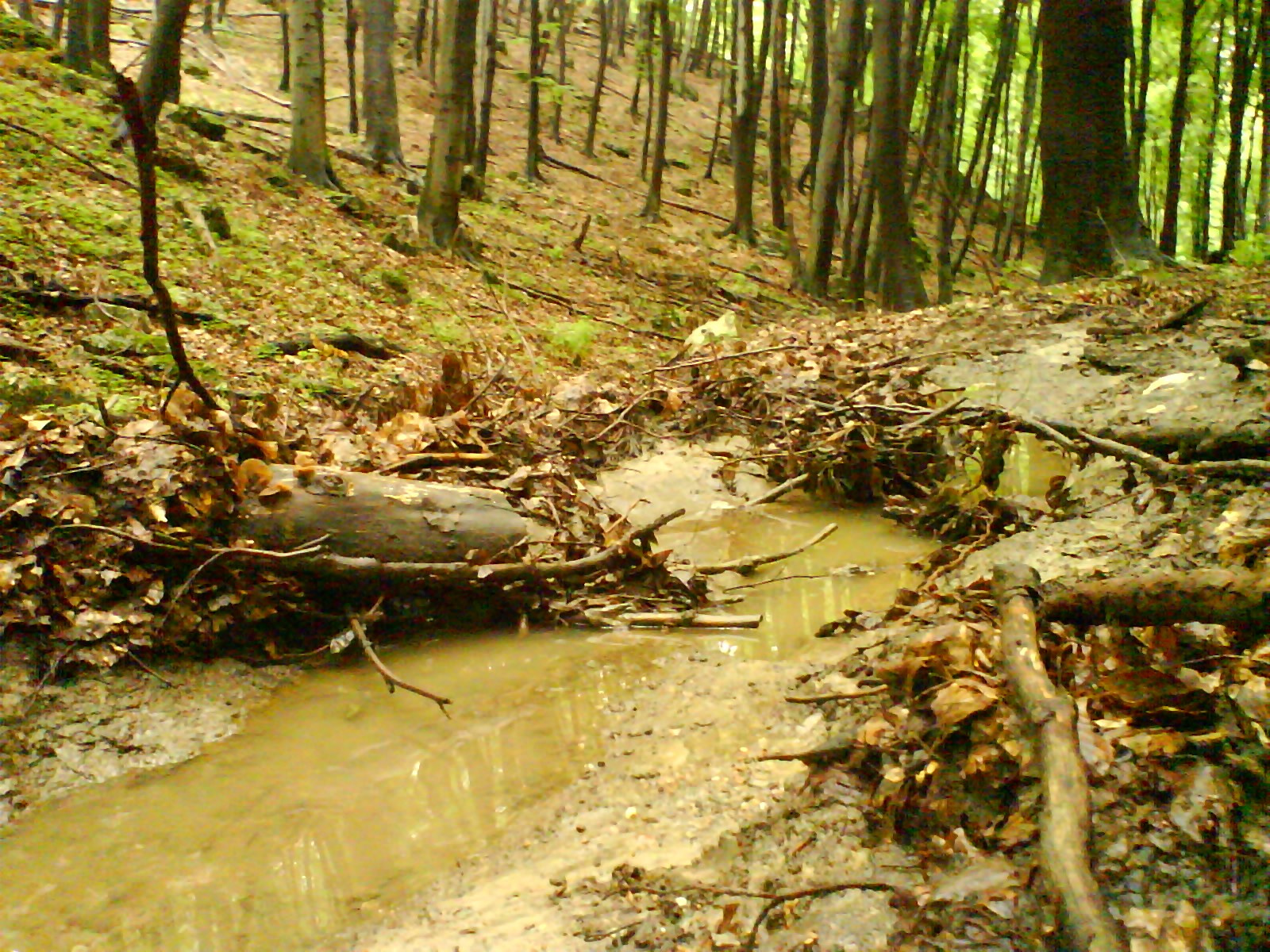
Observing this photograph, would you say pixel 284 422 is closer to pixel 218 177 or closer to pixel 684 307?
pixel 218 177

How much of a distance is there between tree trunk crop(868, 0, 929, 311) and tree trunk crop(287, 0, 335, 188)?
24.0ft

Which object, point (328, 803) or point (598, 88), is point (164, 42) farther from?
point (598, 88)

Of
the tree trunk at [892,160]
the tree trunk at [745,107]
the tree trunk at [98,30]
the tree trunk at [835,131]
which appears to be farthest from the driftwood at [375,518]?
the tree trunk at [745,107]

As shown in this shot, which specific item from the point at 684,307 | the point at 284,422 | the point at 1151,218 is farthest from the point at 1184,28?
the point at 1151,218

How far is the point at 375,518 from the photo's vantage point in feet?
12.6

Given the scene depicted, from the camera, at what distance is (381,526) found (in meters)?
3.83

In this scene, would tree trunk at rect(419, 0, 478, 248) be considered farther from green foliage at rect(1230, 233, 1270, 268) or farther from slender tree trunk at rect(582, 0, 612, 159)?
slender tree trunk at rect(582, 0, 612, 159)

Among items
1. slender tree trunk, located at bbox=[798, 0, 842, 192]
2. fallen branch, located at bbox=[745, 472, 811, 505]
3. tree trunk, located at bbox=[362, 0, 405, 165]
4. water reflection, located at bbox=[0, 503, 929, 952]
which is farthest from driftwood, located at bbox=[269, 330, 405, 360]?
slender tree trunk, located at bbox=[798, 0, 842, 192]

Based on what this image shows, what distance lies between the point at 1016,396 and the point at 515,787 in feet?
16.5

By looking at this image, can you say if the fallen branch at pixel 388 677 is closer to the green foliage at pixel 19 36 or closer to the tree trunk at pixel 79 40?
the tree trunk at pixel 79 40

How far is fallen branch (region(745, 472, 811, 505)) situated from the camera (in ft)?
18.6

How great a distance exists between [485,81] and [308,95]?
5752 mm

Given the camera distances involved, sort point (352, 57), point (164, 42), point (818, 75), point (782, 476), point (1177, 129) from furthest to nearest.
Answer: point (352, 57) → point (818, 75) → point (1177, 129) → point (164, 42) → point (782, 476)

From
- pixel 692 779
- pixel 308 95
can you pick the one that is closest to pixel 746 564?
pixel 692 779
